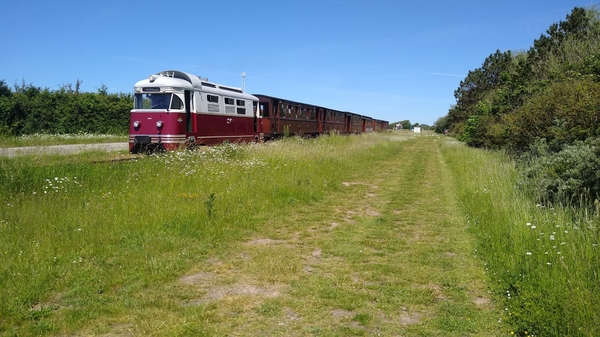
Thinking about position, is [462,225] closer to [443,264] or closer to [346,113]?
[443,264]

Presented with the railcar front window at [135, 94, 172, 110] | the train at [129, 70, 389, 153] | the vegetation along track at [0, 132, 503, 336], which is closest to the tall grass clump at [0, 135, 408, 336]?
the vegetation along track at [0, 132, 503, 336]

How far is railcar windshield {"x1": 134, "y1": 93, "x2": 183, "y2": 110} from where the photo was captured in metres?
15.3

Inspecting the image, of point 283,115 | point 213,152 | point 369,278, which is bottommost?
point 369,278

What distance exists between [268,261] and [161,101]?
→ 11.6 metres

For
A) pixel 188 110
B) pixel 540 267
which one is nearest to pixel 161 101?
pixel 188 110

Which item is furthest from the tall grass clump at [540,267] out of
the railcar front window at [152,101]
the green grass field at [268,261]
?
the railcar front window at [152,101]

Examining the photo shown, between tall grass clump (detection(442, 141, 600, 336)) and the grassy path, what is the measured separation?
0.75ft

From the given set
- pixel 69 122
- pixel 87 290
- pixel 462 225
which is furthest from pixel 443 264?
pixel 69 122

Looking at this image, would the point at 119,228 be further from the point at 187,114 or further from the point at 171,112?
the point at 187,114

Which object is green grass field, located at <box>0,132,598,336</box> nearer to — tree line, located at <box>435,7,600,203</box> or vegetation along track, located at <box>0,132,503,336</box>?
vegetation along track, located at <box>0,132,503,336</box>

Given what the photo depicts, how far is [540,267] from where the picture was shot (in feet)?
14.1

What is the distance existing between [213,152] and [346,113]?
35301 mm

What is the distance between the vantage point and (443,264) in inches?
215

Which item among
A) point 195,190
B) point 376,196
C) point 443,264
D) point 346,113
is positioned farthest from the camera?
point 346,113
